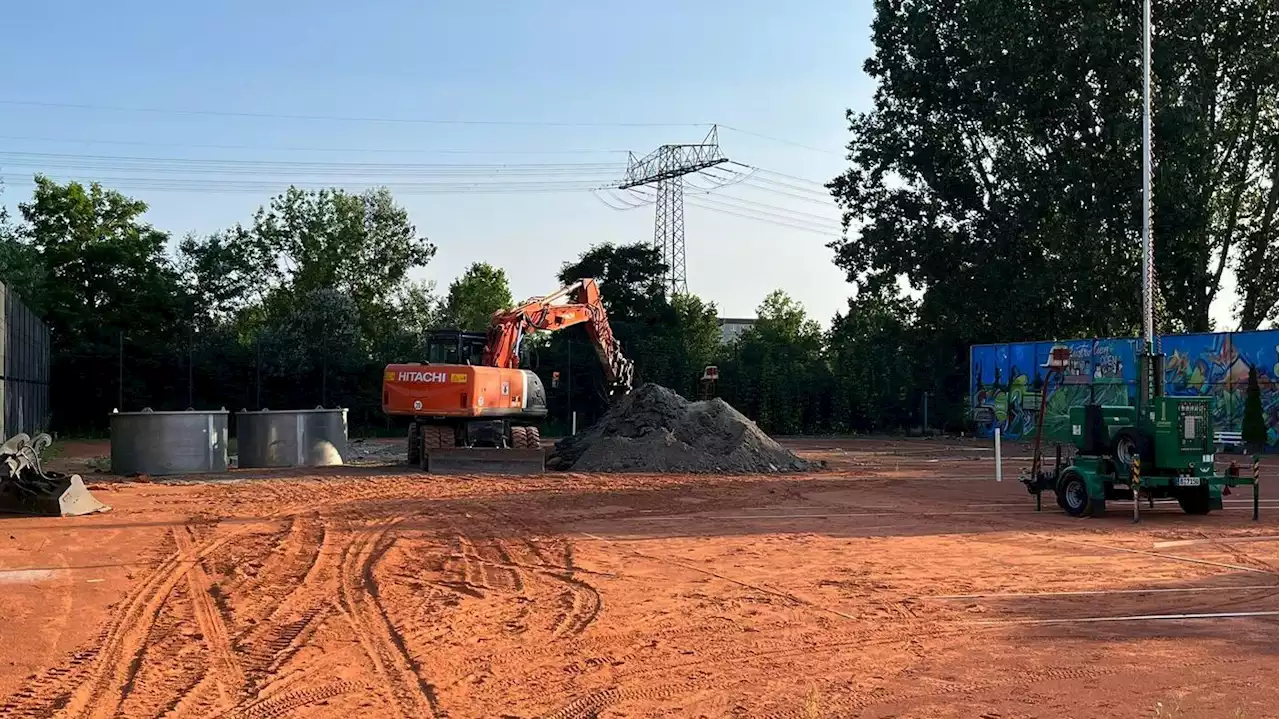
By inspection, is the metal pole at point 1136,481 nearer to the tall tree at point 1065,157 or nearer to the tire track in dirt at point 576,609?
the tire track in dirt at point 576,609

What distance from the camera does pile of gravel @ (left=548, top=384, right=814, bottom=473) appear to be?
82.0ft

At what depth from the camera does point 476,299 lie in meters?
63.2

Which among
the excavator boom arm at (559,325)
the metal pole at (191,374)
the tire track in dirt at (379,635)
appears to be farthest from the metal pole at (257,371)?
the tire track in dirt at (379,635)

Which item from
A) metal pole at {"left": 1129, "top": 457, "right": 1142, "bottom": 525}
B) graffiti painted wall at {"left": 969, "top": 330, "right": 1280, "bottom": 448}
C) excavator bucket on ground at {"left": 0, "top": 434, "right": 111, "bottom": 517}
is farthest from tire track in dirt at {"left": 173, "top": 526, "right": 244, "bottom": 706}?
graffiti painted wall at {"left": 969, "top": 330, "right": 1280, "bottom": 448}

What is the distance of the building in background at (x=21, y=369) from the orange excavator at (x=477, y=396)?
24.4 ft

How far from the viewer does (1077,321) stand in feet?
137

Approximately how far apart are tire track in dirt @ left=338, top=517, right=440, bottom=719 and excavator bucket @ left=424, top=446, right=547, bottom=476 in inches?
432

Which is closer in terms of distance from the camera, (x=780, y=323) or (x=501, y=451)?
(x=501, y=451)

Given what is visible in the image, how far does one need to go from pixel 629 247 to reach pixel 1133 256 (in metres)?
23.3

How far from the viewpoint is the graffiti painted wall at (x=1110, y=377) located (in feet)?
108

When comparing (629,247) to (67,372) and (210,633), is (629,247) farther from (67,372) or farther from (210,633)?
(210,633)

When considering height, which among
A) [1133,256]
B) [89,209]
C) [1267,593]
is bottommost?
[1267,593]

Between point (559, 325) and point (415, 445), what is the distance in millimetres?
4708

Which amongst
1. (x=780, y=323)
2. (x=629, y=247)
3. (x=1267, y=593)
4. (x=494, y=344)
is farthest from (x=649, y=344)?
(x=1267, y=593)
